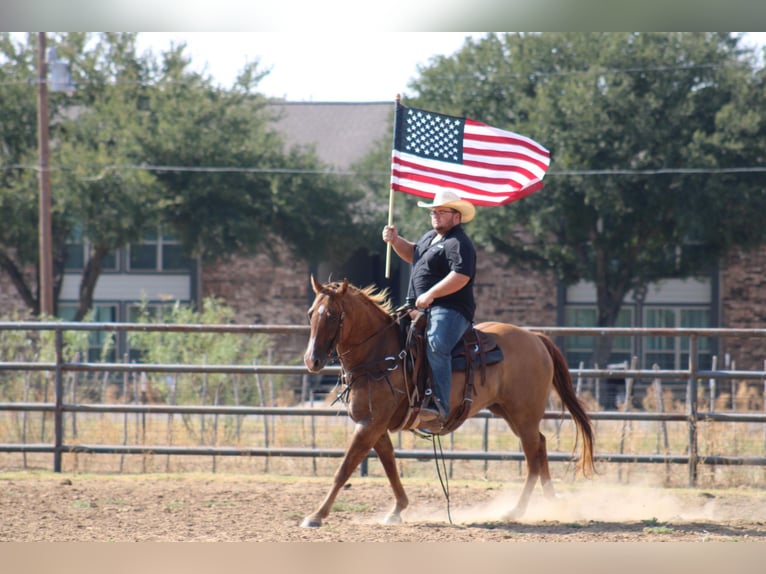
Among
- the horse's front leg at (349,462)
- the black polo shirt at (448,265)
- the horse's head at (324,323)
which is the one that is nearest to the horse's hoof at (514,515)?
the horse's front leg at (349,462)

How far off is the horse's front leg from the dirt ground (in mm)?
109

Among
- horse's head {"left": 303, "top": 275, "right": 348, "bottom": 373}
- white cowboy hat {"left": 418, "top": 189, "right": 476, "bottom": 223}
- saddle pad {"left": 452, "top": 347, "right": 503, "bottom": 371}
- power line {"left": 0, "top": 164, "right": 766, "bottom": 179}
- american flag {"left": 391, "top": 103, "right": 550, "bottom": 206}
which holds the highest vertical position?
power line {"left": 0, "top": 164, "right": 766, "bottom": 179}

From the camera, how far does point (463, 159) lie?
27.3 feet

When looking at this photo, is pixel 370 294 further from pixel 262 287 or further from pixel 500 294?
pixel 262 287

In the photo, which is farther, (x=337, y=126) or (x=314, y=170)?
(x=337, y=126)

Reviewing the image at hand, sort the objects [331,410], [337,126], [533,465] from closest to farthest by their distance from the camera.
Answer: [533,465], [331,410], [337,126]

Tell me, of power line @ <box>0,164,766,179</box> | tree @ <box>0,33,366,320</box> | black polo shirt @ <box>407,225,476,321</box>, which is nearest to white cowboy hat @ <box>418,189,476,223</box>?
black polo shirt @ <box>407,225,476,321</box>

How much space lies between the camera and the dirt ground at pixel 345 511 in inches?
275

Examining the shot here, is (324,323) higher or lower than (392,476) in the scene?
higher

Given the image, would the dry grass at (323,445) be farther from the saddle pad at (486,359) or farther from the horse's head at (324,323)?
the horse's head at (324,323)

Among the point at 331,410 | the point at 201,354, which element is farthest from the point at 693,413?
the point at 201,354

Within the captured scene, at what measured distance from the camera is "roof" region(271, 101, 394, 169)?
3144cm

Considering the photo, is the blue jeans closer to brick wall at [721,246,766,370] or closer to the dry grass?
the dry grass

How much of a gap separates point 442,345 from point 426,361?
10.9 inches
